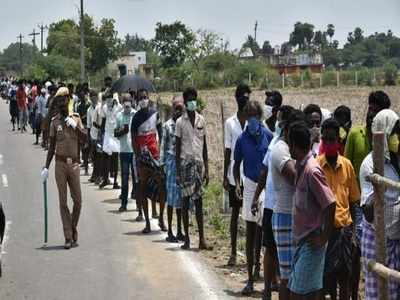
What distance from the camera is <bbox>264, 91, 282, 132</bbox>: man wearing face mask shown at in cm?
988

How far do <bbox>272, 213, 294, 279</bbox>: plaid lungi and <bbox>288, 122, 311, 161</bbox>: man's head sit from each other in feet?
2.93

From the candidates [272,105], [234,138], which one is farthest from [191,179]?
[272,105]

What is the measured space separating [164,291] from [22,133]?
82.4ft

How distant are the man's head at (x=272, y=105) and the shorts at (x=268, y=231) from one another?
2017 mm

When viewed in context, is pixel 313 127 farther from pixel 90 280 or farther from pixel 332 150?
pixel 90 280

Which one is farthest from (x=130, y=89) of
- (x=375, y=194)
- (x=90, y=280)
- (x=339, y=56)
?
(x=339, y=56)

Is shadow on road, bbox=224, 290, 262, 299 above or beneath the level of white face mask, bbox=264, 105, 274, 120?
beneath

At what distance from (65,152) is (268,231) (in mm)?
4394

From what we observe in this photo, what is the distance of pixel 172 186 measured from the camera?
1205 centimetres

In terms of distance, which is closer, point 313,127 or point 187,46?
point 313,127

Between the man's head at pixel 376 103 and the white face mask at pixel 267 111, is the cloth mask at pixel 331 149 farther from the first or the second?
the white face mask at pixel 267 111

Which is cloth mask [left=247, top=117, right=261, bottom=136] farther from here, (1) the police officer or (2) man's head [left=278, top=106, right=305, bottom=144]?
(1) the police officer

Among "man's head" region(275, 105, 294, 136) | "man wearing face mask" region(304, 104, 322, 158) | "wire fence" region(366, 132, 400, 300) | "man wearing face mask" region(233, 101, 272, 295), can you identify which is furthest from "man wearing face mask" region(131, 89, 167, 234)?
"wire fence" region(366, 132, 400, 300)

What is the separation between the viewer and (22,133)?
110 ft
